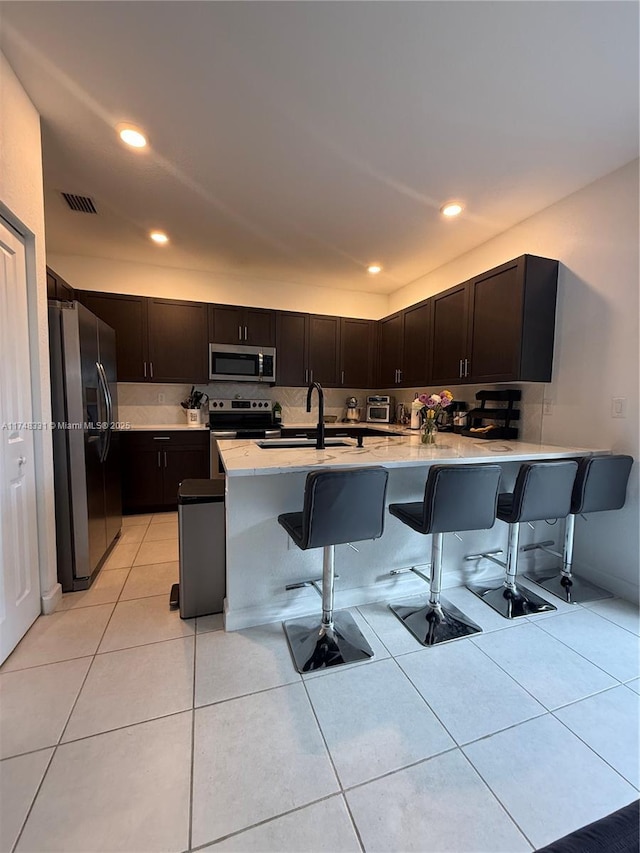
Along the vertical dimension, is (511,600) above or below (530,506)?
below

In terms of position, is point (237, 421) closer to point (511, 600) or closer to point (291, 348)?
point (291, 348)

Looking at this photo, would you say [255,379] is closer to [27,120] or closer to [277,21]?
[27,120]

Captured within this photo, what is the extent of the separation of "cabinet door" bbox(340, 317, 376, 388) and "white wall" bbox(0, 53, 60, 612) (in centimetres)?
325

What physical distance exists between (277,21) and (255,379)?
302 centimetres

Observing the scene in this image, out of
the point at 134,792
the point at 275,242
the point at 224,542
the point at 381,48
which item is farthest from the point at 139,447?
the point at 381,48

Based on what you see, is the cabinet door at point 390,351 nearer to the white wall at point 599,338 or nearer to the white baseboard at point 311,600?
the white wall at point 599,338

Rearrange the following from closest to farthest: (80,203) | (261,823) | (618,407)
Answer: (261,823)
(618,407)
(80,203)

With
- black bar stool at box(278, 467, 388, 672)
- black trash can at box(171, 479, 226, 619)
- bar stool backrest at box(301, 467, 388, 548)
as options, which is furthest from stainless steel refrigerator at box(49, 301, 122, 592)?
bar stool backrest at box(301, 467, 388, 548)

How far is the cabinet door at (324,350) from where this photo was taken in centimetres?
448

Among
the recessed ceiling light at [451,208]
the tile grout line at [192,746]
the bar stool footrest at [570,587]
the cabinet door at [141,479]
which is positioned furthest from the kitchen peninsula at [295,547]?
the recessed ceiling light at [451,208]

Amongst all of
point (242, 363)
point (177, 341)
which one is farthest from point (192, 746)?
point (177, 341)

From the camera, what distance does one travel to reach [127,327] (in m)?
3.76

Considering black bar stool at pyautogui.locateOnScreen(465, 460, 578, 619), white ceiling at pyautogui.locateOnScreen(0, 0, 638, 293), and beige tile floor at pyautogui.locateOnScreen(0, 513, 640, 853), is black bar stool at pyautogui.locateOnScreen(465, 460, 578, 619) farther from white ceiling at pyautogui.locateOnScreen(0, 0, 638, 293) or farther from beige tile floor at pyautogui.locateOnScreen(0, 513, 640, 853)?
white ceiling at pyautogui.locateOnScreen(0, 0, 638, 293)

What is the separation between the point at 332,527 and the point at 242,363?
2.94 metres
